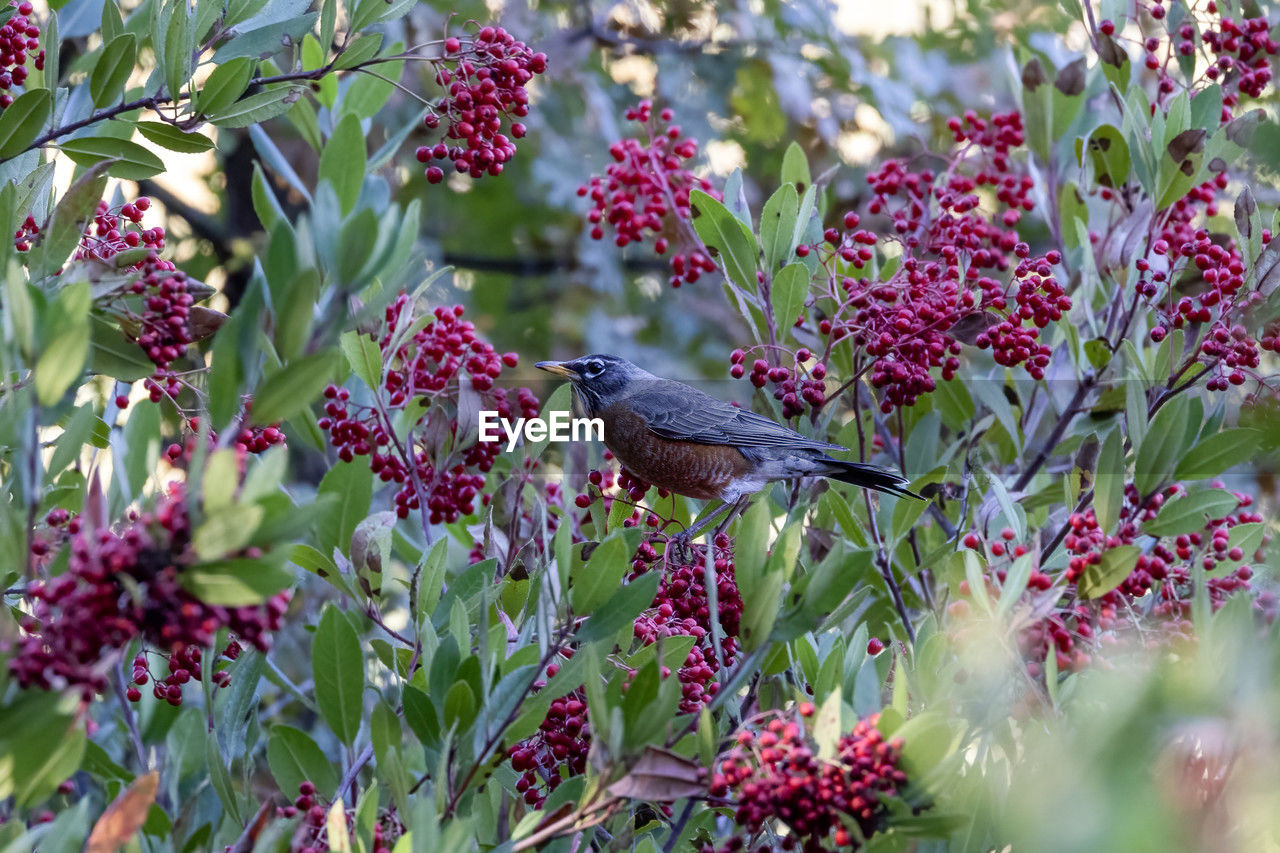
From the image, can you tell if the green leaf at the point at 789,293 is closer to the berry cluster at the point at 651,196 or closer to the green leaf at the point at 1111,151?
the berry cluster at the point at 651,196

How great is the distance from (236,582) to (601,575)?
62 cm

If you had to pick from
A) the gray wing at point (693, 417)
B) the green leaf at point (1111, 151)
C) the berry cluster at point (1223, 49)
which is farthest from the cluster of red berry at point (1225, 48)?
the gray wing at point (693, 417)

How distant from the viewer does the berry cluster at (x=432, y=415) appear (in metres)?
2.72

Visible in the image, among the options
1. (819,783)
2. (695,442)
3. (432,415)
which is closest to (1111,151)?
(695,442)

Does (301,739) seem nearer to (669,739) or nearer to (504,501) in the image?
(669,739)

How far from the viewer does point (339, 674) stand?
187 cm

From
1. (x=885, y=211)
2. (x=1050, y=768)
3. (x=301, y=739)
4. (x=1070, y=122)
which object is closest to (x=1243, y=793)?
(x=1050, y=768)

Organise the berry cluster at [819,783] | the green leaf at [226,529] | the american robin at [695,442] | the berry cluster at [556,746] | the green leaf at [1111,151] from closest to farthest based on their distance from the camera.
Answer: the green leaf at [226,529] → the berry cluster at [819,783] → the berry cluster at [556,746] → the american robin at [695,442] → the green leaf at [1111,151]

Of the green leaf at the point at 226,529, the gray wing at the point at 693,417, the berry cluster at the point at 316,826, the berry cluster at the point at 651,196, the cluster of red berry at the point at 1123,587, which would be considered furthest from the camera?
the gray wing at the point at 693,417

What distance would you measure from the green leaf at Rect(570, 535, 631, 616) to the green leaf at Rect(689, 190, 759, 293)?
1.10 metres

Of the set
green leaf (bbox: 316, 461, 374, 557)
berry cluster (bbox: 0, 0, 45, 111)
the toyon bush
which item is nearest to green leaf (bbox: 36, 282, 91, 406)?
the toyon bush

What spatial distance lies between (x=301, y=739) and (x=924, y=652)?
105cm

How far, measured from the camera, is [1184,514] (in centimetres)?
218

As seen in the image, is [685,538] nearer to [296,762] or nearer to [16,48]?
[296,762]
